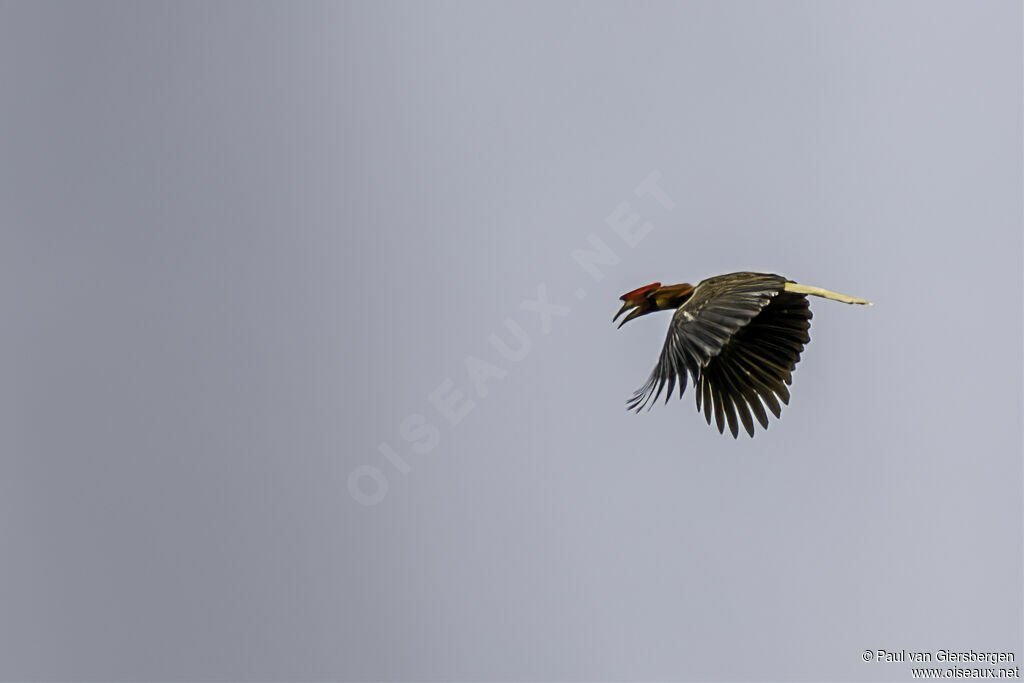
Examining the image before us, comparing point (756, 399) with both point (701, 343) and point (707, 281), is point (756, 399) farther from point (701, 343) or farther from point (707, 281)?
point (701, 343)

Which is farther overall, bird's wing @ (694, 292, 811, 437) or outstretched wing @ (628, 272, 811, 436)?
bird's wing @ (694, 292, 811, 437)

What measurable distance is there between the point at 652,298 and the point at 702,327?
118 inches

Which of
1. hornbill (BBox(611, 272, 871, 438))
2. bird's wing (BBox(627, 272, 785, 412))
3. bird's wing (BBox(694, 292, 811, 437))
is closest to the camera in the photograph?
bird's wing (BBox(627, 272, 785, 412))

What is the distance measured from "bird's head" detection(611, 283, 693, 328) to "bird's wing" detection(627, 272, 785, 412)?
1.64 m

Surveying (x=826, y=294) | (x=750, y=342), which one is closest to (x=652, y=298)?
(x=750, y=342)

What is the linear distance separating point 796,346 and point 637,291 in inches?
99.2

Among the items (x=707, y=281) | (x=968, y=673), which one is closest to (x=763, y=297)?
(x=707, y=281)

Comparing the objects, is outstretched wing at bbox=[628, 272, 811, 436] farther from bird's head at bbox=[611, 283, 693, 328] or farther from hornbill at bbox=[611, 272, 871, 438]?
bird's head at bbox=[611, 283, 693, 328]

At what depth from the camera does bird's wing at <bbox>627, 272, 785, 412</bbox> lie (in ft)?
48.0

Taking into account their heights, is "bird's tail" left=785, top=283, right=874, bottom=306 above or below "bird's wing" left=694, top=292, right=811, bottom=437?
above

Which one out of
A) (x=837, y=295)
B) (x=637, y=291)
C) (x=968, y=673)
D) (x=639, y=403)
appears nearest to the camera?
(x=639, y=403)

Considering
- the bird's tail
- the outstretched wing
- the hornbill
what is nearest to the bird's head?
the hornbill

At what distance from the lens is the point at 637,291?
1811 centimetres

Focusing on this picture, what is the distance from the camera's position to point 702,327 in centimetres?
1499
